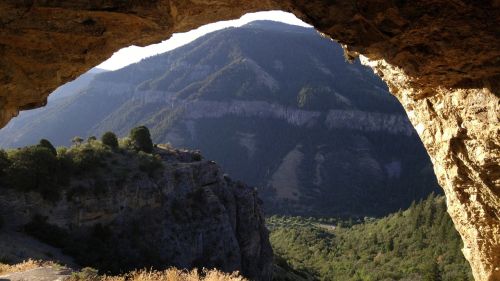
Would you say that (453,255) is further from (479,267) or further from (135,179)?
(479,267)

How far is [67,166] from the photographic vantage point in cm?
4175

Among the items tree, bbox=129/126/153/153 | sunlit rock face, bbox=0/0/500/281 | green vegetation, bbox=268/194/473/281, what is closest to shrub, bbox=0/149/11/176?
tree, bbox=129/126/153/153

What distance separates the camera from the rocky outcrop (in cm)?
3869

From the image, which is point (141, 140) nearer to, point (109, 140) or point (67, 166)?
point (109, 140)

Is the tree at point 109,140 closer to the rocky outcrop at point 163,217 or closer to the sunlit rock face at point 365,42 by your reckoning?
the rocky outcrop at point 163,217

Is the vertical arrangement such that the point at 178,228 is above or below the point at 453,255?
above

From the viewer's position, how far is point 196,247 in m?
44.4

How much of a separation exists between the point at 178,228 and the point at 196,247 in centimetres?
277

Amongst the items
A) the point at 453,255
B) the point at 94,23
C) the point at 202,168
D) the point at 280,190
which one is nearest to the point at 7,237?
the point at 202,168

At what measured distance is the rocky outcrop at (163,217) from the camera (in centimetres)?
3869

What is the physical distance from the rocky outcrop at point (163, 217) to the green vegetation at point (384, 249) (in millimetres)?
12963

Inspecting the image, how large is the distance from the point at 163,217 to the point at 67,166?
1094cm

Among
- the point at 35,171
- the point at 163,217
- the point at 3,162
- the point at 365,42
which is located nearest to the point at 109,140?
the point at 35,171

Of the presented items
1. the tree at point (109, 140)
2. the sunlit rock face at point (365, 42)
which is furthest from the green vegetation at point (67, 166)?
the sunlit rock face at point (365, 42)
